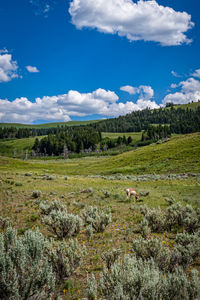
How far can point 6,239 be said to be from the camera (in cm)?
530

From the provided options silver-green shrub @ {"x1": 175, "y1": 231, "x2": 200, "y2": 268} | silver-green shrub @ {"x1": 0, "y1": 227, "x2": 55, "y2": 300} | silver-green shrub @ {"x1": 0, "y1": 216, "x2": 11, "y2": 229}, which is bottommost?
silver-green shrub @ {"x1": 0, "y1": 216, "x2": 11, "y2": 229}

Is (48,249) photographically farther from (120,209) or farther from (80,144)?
(80,144)

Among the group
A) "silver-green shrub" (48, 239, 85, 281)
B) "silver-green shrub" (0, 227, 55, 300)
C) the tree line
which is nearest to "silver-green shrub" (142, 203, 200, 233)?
"silver-green shrub" (48, 239, 85, 281)

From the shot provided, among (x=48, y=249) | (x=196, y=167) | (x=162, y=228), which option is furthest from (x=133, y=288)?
(x=196, y=167)

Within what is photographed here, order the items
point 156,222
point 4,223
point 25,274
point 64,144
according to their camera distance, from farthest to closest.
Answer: point 64,144, point 4,223, point 156,222, point 25,274

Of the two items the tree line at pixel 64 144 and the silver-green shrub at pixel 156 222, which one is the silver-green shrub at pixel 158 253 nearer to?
the silver-green shrub at pixel 156 222

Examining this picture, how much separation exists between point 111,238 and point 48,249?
3727mm

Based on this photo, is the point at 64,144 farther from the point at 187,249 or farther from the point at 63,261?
the point at 63,261

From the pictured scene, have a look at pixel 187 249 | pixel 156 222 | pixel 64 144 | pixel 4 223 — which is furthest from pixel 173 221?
pixel 64 144

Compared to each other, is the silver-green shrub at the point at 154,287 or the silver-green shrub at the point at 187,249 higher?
the silver-green shrub at the point at 154,287

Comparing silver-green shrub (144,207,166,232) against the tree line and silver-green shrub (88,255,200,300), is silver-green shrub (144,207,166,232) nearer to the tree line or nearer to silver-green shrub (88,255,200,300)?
silver-green shrub (88,255,200,300)

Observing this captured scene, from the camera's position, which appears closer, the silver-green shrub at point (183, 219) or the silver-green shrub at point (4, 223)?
the silver-green shrub at point (183, 219)

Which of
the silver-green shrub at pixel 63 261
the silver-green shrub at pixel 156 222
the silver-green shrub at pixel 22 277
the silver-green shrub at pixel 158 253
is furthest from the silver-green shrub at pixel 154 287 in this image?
the silver-green shrub at pixel 156 222

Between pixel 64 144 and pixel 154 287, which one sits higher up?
pixel 64 144
